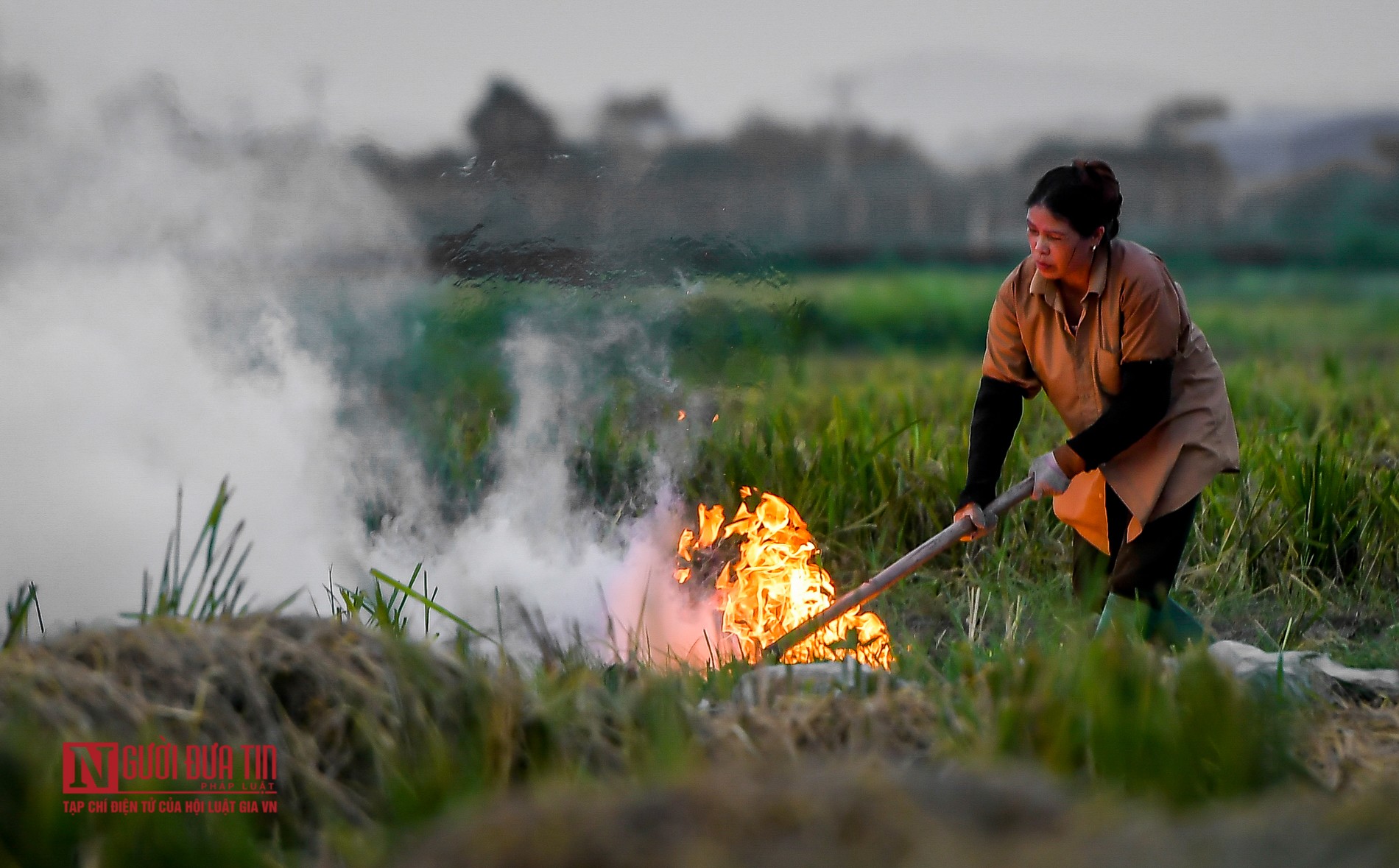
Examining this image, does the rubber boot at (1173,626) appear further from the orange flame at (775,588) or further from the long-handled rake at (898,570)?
the orange flame at (775,588)

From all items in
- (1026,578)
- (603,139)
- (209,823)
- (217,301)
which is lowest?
(1026,578)

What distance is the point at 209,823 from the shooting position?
6.27 ft

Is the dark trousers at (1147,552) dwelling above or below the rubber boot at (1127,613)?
above

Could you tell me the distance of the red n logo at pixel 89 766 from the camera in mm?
1938

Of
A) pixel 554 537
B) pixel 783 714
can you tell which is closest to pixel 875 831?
pixel 783 714

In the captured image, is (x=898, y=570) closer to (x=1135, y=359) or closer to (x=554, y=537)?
(x=1135, y=359)

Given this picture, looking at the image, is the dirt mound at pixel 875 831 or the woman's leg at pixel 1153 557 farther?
the woman's leg at pixel 1153 557

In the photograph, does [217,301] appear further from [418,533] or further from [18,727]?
[18,727]

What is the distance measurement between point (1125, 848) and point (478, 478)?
4.46m

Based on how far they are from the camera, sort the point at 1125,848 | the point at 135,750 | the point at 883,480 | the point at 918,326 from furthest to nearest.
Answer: the point at 918,326 → the point at 883,480 → the point at 135,750 → the point at 1125,848

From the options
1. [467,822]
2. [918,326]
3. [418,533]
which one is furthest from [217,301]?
[918,326]

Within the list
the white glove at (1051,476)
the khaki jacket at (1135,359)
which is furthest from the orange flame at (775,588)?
the khaki jacket at (1135,359)

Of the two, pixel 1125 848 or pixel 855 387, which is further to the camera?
pixel 855 387

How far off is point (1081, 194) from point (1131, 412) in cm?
59
